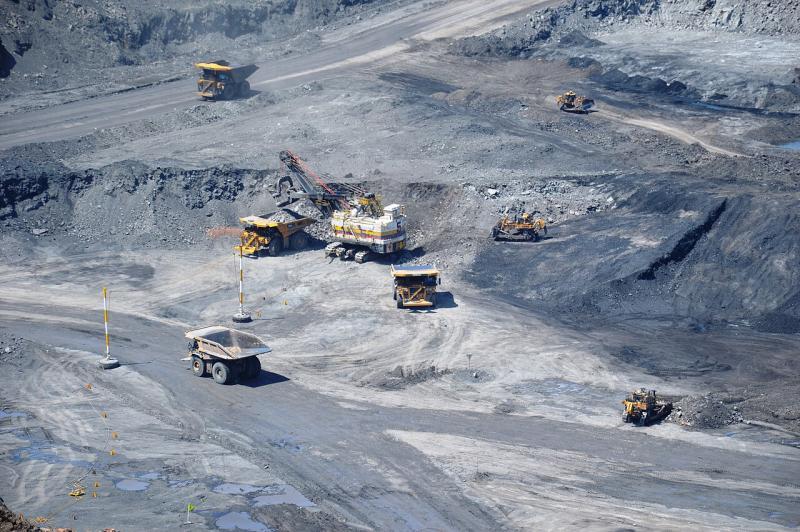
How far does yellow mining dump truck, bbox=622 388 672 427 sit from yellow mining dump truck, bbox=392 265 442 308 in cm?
1054

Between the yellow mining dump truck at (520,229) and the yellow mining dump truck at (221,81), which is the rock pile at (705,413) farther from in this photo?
the yellow mining dump truck at (221,81)

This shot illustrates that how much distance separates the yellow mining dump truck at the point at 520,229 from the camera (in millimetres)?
43375

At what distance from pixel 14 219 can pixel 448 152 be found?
2178 centimetres

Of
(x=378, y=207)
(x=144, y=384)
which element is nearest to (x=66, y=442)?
(x=144, y=384)

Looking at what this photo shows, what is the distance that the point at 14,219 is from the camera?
4591 centimetres

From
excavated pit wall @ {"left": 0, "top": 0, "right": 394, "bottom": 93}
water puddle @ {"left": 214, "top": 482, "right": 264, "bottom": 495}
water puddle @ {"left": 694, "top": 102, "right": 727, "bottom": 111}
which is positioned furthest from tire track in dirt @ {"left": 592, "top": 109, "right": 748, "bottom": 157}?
water puddle @ {"left": 214, "top": 482, "right": 264, "bottom": 495}

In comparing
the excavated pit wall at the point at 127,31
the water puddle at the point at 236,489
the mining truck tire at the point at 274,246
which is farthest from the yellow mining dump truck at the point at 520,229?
the excavated pit wall at the point at 127,31

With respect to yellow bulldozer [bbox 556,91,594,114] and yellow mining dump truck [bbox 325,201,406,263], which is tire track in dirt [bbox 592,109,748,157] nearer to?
yellow bulldozer [bbox 556,91,594,114]

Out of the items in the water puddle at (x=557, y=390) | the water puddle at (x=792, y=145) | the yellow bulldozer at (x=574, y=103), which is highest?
the yellow bulldozer at (x=574, y=103)

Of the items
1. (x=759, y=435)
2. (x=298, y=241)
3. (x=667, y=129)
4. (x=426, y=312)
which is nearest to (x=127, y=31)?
(x=298, y=241)

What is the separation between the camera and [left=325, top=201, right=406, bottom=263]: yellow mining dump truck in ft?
137

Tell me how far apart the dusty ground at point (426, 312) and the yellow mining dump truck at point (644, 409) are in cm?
52

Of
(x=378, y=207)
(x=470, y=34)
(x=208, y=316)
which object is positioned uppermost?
(x=470, y=34)

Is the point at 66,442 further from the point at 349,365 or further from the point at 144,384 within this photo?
the point at 349,365
